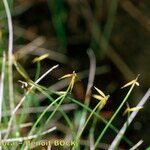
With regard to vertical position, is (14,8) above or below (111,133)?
above

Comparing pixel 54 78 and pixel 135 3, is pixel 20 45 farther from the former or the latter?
pixel 135 3

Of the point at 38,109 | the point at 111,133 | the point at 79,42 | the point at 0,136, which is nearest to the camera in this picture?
the point at 0,136

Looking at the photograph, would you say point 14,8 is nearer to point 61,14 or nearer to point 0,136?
point 61,14

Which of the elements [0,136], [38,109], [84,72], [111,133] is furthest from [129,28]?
[0,136]

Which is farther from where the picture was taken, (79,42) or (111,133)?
(79,42)

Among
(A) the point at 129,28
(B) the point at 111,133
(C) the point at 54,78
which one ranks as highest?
(A) the point at 129,28

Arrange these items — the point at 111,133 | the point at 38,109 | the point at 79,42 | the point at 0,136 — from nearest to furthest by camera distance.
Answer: the point at 0,136, the point at 38,109, the point at 111,133, the point at 79,42
